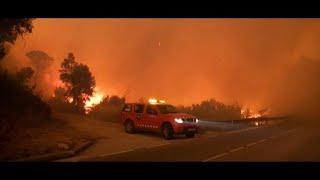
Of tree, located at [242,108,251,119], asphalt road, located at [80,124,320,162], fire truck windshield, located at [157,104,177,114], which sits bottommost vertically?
asphalt road, located at [80,124,320,162]

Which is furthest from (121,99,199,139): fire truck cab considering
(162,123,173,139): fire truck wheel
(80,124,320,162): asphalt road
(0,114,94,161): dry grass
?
(80,124,320,162): asphalt road

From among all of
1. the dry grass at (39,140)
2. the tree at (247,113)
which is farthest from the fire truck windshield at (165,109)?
the tree at (247,113)

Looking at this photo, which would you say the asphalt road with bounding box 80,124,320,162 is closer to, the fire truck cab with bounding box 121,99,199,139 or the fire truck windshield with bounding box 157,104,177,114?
the fire truck cab with bounding box 121,99,199,139

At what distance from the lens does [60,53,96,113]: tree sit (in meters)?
63.4

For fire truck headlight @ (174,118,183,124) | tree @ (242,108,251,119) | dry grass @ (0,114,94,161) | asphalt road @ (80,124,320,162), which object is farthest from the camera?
tree @ (242,108,251,119)

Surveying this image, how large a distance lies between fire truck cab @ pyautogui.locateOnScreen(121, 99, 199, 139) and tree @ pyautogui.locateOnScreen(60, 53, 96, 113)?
33.6m

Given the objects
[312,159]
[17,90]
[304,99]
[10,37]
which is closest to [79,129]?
[17,90]

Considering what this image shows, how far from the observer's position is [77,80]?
211 ft

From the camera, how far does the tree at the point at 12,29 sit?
91.9 feet

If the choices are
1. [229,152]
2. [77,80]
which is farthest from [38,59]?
[229,152]

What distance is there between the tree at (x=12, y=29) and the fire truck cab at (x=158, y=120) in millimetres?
7894

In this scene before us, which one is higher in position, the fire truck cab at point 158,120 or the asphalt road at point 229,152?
the fire truck cab at point 158,120

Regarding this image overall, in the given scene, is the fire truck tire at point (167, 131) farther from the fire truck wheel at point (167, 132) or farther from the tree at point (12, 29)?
the tree at point (12, 29)
